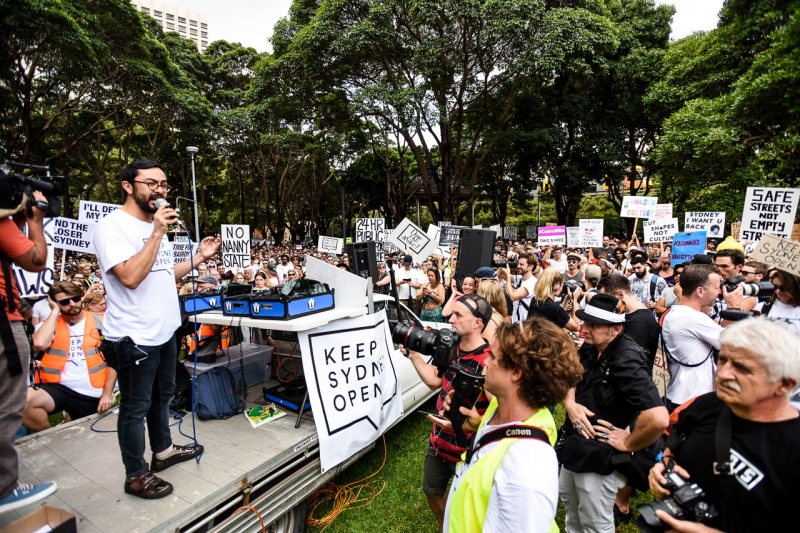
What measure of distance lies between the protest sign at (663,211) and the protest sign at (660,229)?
0.18m

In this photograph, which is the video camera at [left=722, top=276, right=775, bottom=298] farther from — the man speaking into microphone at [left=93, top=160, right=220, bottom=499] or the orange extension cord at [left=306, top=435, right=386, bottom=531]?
the man speaking into microphone at [left=93, top=160, right=220, bottom=499]

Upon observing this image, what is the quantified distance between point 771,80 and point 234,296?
11.0 m

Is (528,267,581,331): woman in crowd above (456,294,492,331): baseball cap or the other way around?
the other way around

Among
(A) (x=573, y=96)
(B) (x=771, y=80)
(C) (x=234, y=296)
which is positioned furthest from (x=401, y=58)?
(C) (x=234, y=296)

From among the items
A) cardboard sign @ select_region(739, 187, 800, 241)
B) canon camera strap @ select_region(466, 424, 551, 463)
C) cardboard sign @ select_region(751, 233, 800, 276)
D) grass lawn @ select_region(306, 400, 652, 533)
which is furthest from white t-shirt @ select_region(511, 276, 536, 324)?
canon camera strap @ select_region(466, 424, 551, 463)

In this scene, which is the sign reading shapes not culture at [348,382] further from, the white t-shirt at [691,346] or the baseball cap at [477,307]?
the white t-shirt at [691,346]

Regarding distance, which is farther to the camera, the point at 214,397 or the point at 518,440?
the point at 214,397

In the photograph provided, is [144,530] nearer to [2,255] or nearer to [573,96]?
[2,255]

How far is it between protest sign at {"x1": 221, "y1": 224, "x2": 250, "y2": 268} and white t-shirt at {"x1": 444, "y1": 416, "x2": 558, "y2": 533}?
8.62 m

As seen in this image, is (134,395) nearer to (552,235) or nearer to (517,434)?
(517,434)

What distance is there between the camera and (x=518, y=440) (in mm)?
1568

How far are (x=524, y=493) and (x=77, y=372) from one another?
4493mm

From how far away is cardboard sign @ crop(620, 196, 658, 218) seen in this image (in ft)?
38.7

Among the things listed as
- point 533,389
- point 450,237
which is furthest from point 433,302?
point 533,389
